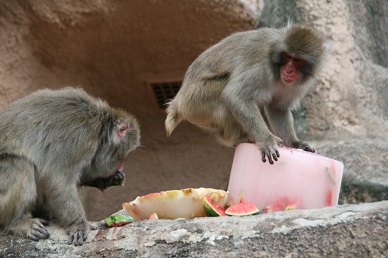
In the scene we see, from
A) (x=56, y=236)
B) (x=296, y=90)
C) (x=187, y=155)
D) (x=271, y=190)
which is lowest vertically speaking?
(x=187, y=155)

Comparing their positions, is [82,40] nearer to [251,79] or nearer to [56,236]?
[251,79]

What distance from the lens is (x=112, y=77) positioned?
941 cm

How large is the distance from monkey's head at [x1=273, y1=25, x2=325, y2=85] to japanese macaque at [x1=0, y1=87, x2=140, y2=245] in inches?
57.3

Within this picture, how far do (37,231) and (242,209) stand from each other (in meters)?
1.44

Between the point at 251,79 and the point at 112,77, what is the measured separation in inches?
157

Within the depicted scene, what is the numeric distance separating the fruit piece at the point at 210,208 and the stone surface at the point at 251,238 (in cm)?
37

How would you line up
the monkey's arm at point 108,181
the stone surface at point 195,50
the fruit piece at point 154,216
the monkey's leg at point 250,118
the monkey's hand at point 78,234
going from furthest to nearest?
the stone surface at point 195,50 → the monkey's arm at point 108,181 → the monkey's leg at point 250,118 → the fruit piece at point 154,216 → the monkey's hand at point 78,234

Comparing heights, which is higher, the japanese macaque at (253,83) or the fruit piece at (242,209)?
the japanese macaque at (253,83)

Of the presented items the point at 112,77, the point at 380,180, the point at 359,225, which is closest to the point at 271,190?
the point at 359,225

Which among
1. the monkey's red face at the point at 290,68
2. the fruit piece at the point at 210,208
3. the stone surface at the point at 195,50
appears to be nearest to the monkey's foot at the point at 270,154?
the fruit piece at the point at 210,208

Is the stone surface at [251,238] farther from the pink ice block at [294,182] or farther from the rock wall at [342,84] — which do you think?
the rock wall at [342,84]

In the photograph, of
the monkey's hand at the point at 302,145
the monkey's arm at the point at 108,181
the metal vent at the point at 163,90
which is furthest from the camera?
the metal vent at the point at 163,90

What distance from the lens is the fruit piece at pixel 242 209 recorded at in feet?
15.2

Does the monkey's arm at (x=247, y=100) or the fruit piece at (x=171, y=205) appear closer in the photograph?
the fruit piece at (x=171, y=205)
